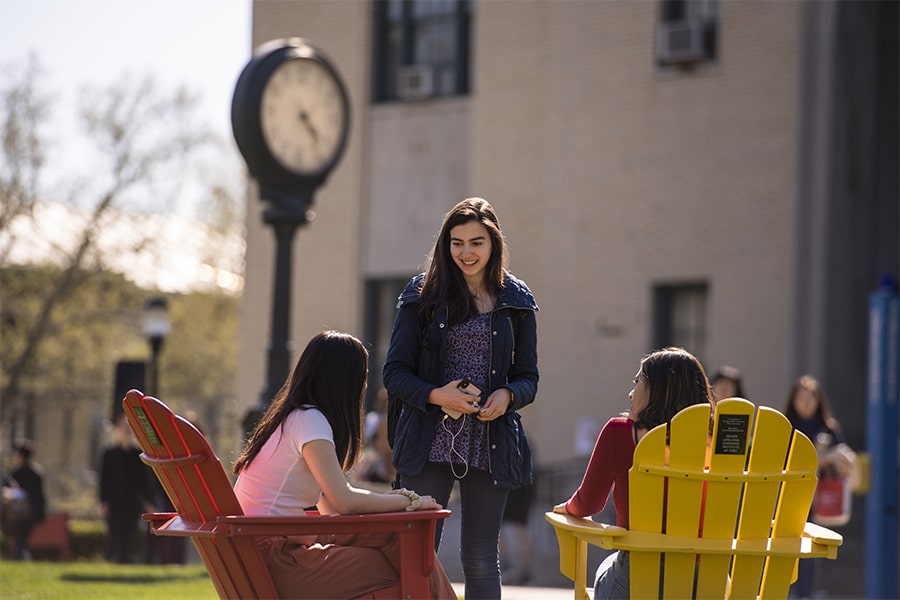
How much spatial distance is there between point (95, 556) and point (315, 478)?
1569cm

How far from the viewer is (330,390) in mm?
5168

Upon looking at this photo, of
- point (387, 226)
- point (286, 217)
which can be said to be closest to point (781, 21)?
point (387, 226)

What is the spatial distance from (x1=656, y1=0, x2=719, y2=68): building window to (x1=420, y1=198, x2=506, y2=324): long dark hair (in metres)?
13.6

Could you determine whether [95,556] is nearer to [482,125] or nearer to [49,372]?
[482,125]

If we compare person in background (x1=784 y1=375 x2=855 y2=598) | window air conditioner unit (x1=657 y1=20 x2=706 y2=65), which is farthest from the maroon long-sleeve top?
window air conditioner unit (x1=657 y1=20 x2=706 y2=65)

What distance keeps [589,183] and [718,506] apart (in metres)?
15.3

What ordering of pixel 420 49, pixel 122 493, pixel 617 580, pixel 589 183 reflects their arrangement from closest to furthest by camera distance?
1. pixel 617 580
2. pixel 122 493
3. pixel 589 183
4. pixel 420 49

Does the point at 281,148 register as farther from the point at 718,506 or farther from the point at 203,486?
the point at 718,506

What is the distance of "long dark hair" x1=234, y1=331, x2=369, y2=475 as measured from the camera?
518 cm

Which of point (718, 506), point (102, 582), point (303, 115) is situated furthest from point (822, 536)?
point (303, 115)

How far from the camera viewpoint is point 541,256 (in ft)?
66.8

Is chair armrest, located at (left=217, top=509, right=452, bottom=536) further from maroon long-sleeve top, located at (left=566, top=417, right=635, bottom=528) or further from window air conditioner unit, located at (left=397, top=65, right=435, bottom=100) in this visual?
window air conditioner unit, located at (left=397, top=65, right=435, bottom=100)

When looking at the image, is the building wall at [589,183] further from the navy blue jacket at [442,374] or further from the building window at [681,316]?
the navy blue jacket at [442,374]

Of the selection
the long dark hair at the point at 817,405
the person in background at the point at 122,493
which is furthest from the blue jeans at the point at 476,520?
the person in background at the point at 122,493
